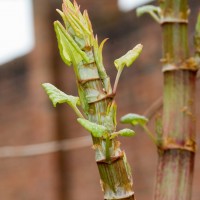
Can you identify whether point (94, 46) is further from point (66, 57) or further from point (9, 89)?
point (9, 89)

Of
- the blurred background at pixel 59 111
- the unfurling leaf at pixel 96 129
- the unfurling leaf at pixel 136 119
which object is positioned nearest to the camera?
the unfurling leaf at pixel 96 129

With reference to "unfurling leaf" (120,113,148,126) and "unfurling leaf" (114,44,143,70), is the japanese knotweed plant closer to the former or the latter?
"unfurling leaf" (114,44,143,70)

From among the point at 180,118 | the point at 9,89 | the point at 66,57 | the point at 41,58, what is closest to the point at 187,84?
the point at 180,118

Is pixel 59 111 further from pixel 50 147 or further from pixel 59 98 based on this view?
pixel 59 98

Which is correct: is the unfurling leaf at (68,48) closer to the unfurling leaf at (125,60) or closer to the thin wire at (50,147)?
the unfurling leaf at (125,60)

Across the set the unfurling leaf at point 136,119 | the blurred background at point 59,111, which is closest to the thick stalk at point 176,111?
the unfurling leaf at point 136,119

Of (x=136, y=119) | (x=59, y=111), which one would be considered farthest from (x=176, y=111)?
(x=59, y=111)

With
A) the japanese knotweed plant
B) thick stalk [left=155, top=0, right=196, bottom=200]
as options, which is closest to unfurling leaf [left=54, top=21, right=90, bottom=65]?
the japanese knotweed plant
